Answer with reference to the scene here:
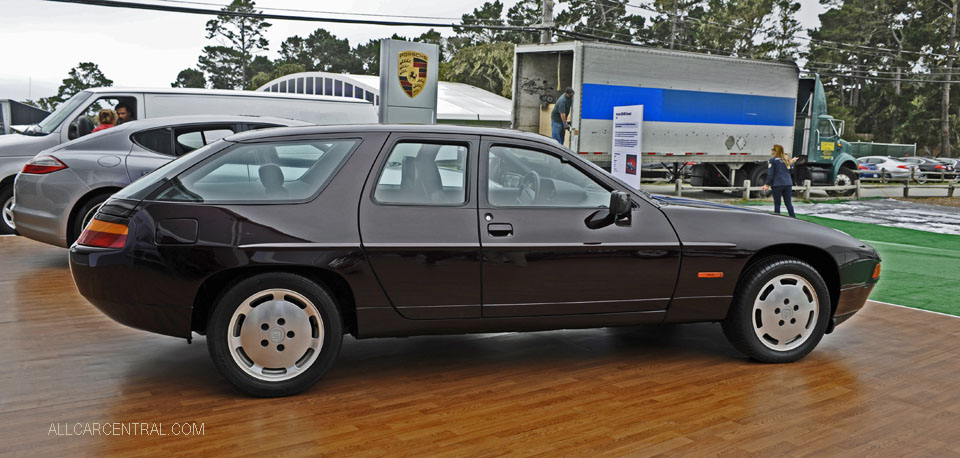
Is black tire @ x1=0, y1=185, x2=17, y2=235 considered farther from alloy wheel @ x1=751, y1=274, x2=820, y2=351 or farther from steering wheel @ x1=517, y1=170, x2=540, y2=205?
alloy wheel @ x1=751, y1=274, x2=820, y2=351

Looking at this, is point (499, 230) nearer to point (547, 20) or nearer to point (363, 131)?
point (363, 131)

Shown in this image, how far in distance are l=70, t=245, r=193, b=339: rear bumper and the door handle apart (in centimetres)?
164

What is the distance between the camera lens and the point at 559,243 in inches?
187

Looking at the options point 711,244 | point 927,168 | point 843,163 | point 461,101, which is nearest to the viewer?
point 711,244

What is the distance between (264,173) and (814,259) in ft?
11.5

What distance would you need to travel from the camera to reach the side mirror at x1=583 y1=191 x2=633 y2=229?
15.5 feet

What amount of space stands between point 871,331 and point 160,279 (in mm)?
5086

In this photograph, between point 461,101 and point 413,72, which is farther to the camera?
point 461,101

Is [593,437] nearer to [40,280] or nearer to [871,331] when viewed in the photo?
[871,331]

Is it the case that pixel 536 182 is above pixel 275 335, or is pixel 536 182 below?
above

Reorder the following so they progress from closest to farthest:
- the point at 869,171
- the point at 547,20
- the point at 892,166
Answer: the point at 547,20 → the point at 869,171 → the point at 892,166

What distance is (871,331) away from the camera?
6.34 meters

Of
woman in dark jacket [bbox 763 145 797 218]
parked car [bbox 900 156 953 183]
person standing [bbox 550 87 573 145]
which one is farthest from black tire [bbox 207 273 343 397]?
parked car [bbox 900 156 953 183]

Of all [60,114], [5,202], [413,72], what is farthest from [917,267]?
[60,114]
